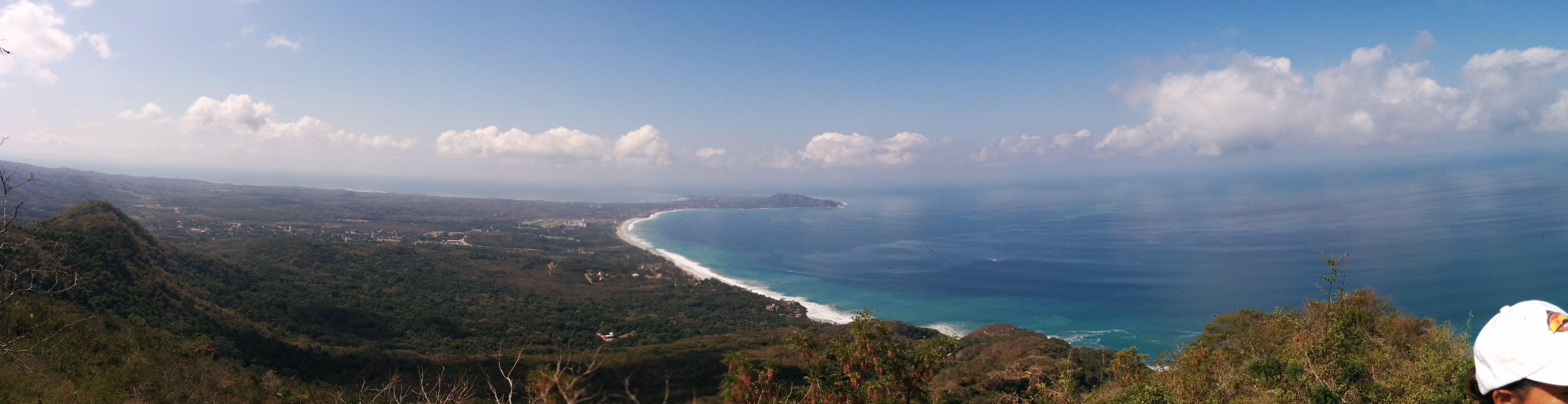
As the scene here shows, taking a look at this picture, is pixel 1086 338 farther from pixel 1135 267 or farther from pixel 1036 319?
pixel 1135 267

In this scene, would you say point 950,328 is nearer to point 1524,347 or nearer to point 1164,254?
point 1164,254

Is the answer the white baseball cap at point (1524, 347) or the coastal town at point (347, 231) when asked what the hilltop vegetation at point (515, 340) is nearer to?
the coastal town at point (347, 231)

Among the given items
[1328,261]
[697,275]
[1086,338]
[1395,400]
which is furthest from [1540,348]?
[697,275]

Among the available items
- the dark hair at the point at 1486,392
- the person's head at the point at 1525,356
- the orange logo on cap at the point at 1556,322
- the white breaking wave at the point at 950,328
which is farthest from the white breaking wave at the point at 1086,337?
the orange logo on cap at the point at 1556,322

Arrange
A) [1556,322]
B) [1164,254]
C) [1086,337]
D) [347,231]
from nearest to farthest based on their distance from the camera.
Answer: [1556,322]
[1086,337]
[1164,254]
[347,231]

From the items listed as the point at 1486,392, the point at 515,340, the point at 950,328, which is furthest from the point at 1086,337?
the point at 1486,392

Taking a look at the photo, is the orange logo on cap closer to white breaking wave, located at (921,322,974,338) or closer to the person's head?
the person's head
